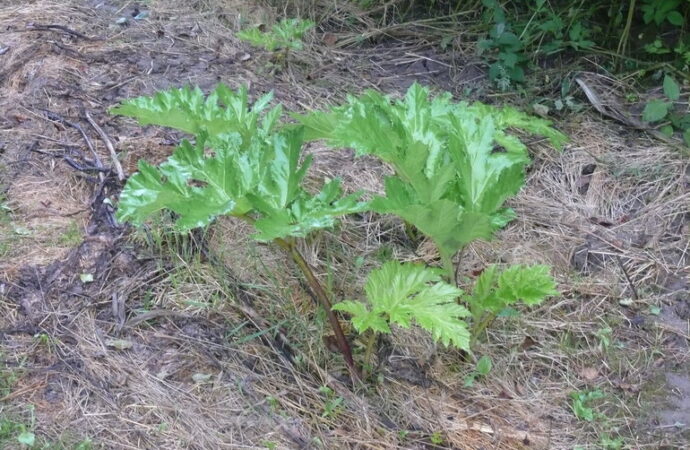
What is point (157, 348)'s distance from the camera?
224cm

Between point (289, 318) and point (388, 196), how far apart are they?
584 mm

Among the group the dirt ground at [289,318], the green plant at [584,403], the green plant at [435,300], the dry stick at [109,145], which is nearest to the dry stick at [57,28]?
the dirt ground at [289,318]

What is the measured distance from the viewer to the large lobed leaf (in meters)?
1.83

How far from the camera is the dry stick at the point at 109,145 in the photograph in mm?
2799

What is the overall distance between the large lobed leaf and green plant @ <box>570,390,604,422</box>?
0.52 meters

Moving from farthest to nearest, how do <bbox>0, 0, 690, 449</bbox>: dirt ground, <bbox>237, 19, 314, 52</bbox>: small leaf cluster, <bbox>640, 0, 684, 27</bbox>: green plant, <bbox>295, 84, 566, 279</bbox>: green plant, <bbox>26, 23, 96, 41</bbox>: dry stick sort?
1. <bbox>26, 23, 96, 41</bbox>: dry stick
2. <bbox>237, 19, 314, 52</bbox>: small leaf cluster
3. <bbox>640, 0, 684, 27</bbox>: green plant
4. <bbox>0, 0, 690, 449</bbox>: dirt ground
5. <bbox>295, 84, 566, 279</bbox>: green plant

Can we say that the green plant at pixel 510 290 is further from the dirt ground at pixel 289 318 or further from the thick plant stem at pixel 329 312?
the thick plant stem at pixel 329 312

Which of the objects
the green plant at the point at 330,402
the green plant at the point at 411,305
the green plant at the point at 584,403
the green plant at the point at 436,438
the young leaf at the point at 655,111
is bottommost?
the green plant at the point at 436,438

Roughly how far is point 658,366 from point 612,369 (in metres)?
0.16

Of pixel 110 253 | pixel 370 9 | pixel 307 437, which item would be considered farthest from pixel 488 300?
pixel 370 9

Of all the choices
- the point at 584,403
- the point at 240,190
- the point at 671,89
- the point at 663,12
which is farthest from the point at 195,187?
the point at 663,12

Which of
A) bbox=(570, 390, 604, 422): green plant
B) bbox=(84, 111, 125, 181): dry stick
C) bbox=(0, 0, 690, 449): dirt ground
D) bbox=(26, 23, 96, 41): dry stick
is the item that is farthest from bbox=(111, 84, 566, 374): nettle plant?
bbox=(26, 23, 96, 41): dry stick

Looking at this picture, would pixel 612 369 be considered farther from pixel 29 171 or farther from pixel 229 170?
pixel 29 171

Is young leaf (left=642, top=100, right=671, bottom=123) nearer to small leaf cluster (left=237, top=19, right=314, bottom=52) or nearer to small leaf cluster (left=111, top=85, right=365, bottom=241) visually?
small leaf cluster (left=237, top=19, right=314, bottom=52)
